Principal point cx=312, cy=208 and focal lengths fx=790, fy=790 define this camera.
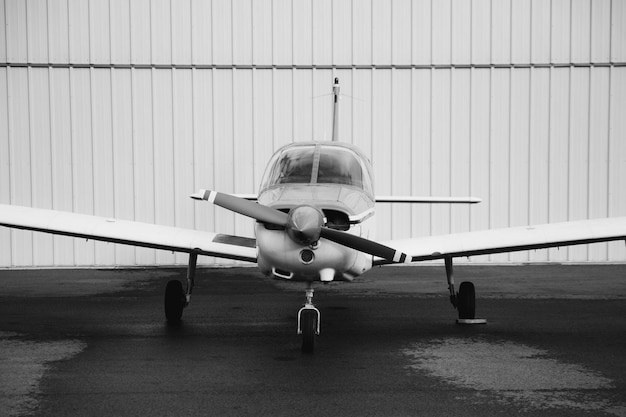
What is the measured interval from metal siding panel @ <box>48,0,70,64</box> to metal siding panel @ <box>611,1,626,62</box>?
35.6ft

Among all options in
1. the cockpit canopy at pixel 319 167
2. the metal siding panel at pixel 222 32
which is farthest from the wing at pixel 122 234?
the metal siding panel at pixel 222 32

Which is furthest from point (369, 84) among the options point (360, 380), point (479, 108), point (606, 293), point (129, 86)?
point (360, 380)

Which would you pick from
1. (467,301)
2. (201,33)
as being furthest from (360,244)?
(201,33)

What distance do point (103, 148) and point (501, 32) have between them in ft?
27.0

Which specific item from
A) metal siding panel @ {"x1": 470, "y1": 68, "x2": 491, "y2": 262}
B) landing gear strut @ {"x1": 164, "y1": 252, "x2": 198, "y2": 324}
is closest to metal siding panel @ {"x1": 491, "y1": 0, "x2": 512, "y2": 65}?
metal siding panel @ {"x1": 470, "y1": 68, "x2": 491, "y2": 262}

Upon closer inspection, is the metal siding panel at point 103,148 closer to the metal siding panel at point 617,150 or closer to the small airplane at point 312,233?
the small airplane at point 312,233

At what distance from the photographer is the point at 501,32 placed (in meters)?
15.8

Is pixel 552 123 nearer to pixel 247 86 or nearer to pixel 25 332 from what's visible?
pixel 247 86

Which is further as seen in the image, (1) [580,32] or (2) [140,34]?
(1) [580,32]

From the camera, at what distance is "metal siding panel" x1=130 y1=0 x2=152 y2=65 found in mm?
15555

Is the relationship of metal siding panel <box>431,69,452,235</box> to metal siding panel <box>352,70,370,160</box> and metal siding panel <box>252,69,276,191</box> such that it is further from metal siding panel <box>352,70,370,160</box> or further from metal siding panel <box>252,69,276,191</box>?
metal siding panel <box>252,69,276,191</box>

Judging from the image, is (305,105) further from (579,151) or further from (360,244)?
(360,244)

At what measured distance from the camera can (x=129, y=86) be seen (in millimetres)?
15594

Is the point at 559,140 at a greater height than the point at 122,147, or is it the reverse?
the point at 559,140
